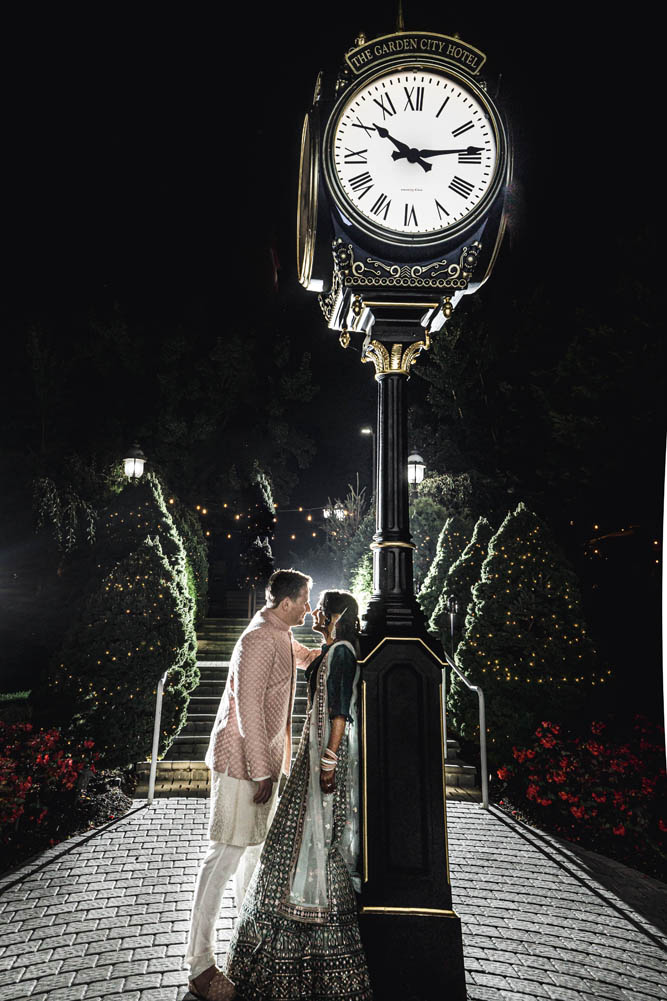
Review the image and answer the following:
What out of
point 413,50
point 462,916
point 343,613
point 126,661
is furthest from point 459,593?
point 413,50

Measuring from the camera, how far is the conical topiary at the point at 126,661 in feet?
23.8

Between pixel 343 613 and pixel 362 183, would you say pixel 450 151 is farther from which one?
pixel 343 613

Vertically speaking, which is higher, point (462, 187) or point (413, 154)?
point (413, 154)

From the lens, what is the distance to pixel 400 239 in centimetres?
318

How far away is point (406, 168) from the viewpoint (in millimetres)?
3246

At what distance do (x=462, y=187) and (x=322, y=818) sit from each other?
3.47 m

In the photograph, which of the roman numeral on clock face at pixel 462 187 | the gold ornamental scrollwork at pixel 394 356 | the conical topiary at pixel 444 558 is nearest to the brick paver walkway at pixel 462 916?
the gold ornamental scrollwork at pixel 394 356

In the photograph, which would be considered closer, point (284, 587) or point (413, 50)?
point (413, 50)

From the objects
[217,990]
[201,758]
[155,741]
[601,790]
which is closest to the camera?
[217,990]

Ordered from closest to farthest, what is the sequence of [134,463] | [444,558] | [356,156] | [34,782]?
[356,156]
[34,782]
[134,463]
[444,558]

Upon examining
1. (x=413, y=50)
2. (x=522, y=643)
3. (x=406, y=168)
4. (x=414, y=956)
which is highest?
(x=413, y=50)

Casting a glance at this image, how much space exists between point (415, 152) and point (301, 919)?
13.2 feet

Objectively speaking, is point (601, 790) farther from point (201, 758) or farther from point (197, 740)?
point (197, 740)

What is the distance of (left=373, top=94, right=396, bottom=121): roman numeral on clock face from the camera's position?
10.5 ft
